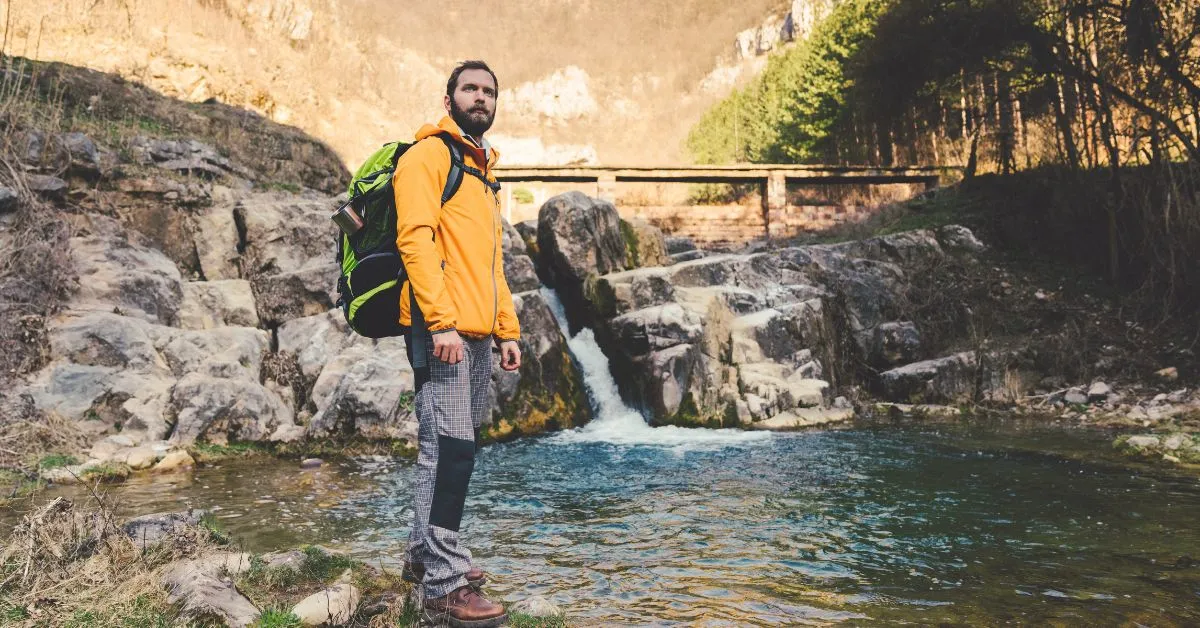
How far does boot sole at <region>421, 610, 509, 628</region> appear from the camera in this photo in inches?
107

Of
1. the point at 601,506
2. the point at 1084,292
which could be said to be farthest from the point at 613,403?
the point at 1084,292

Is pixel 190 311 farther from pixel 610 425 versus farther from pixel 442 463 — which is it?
pixel 442 463

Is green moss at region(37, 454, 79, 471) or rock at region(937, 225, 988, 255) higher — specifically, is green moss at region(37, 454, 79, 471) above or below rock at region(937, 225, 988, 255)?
below

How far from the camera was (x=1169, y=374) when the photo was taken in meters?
11.8

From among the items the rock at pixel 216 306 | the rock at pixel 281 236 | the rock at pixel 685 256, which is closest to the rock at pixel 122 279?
the rock at pixel 216 306

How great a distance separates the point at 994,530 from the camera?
16.0ft

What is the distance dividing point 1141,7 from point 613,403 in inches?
472

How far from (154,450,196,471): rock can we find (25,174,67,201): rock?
5.78 m

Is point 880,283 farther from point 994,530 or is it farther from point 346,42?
point 346,42

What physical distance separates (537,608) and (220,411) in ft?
23.2

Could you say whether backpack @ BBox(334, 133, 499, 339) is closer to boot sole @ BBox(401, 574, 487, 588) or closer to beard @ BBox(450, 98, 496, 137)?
beard @ BBox(450, 98, 496, 137)

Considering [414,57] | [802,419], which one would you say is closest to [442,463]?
[802,419]

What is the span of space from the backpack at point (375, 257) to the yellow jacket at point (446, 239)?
0.17 feet

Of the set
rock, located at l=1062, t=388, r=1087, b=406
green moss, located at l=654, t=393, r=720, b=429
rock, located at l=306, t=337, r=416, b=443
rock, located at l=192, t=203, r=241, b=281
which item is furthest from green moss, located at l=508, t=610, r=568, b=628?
rock, located at l=1062, t=388, r=1087, b=406
